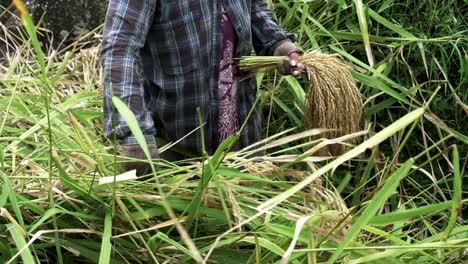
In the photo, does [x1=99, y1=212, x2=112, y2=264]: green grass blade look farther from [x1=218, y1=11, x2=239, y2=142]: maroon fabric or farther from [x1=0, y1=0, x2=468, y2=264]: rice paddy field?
[x1=218, y1=11, x2=239, y2=142]: maroon fabric

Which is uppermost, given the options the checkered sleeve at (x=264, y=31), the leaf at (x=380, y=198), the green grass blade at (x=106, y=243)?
the checkered sleeve at (x=264, y=31)

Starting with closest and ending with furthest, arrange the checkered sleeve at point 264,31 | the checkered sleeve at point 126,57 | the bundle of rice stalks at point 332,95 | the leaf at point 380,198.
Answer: the leaf at point 380,198 → the checkered sleeve at point 126,57 → the bundle of rice stalks at point 332,95 → the checkered sleeve at point 264,31

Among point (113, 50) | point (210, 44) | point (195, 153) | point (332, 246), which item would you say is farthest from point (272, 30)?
point (332, 246)

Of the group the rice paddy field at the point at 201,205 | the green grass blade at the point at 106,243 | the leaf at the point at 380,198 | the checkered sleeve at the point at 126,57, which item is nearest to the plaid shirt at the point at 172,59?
the checkered sleeve at the point at 126,57

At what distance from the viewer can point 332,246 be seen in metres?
1.00

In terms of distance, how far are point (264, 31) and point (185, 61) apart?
0.27 meters

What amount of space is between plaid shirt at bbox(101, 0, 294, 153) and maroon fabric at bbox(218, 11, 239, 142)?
0.01 meters

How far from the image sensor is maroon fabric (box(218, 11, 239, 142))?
5.08 ft

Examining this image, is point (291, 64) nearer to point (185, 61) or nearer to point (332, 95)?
point (332, 95)


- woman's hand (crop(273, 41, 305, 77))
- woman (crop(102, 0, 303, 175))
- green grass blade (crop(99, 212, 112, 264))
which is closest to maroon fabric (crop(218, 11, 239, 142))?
woman (crop(102, 0, 303, 175))

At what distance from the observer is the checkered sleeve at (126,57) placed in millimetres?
1311

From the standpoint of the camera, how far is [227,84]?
1579 millimetres

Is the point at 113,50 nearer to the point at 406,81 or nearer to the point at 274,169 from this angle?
the point at 274,169

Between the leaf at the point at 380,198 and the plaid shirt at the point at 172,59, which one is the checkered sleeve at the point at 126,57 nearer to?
the plaid shirt at the point at 172,59
